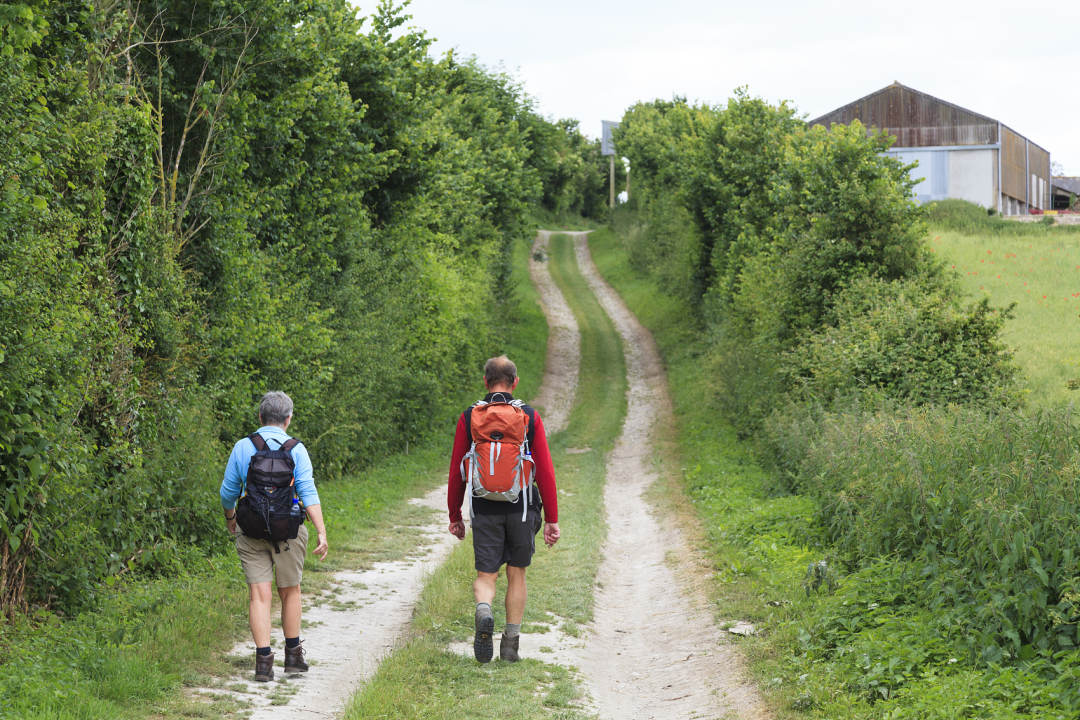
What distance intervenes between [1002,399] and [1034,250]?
26425 millimetres

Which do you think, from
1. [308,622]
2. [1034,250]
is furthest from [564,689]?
[1034,250]

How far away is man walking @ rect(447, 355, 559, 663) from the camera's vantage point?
21.9 feet

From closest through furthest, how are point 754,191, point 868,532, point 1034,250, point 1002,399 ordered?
point 868,532 → point 1002,399 → point 754,191 → point 1034,250

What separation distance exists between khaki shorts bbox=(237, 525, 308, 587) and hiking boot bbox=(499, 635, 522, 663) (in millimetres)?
1535

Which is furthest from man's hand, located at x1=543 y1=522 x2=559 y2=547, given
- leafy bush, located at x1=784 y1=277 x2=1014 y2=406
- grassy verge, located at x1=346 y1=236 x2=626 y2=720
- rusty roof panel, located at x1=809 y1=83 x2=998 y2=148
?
rusty roof panel, located at x1=809 y1=83 x2=998 y2=148

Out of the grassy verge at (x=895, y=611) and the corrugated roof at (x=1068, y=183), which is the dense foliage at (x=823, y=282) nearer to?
the grassy verge at (x=895, y=611)

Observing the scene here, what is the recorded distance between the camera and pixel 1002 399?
1397 centimetres

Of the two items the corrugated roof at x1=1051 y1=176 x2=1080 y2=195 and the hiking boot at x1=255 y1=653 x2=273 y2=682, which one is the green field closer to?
the hiking boot at x1=255 y1=653 x2=273 y2=682

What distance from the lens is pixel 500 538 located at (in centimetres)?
689

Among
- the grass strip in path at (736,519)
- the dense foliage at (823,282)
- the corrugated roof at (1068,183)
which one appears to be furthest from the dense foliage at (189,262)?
the corrugated roof at (1068,183)

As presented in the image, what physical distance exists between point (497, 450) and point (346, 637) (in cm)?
237

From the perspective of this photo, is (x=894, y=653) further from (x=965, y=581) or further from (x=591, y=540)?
(x=591, y=540)

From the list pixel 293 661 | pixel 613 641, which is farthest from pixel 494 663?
pixel 613 641

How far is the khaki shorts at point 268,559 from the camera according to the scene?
6.59m
